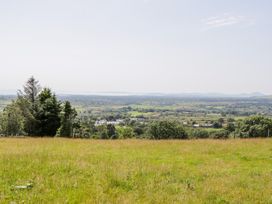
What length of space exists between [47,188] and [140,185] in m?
2.89

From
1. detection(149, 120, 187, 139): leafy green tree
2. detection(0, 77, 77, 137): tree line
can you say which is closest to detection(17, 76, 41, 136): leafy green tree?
detection(0, 77, 77, 137): tree line

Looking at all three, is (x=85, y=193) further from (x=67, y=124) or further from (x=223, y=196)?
(x=67, y=124)

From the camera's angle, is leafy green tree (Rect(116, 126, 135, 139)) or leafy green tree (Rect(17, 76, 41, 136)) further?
leafy green tree (Rect(116, 126, 135, 139))

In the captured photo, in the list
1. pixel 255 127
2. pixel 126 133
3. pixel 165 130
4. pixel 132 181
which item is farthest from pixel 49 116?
pixel 126 133

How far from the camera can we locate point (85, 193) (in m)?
9.20

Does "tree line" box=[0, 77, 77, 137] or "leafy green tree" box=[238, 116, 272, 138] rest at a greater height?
"tree line" box=[0, 77, 77, 137]

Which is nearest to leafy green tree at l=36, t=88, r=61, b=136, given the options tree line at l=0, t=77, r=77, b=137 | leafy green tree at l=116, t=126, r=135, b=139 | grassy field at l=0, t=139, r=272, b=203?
tree line at l=0, t=77, r=77, b=137

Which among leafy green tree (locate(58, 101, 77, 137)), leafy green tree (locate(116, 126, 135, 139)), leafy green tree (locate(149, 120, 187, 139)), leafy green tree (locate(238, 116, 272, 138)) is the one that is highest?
leafy green tree (locate(58, 101, 77, 137))

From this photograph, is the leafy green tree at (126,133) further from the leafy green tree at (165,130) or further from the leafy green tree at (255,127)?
the leafy green tree at (255,127)

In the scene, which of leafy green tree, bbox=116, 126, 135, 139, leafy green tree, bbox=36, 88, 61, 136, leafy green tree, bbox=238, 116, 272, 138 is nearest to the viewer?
leafy green tree, bbox=36, 88, 61, 136

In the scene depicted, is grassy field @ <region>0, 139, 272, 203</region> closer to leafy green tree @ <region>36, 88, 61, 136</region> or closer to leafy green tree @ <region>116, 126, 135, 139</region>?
leafy green tree @ <region>36, 88, 61, 136</region>

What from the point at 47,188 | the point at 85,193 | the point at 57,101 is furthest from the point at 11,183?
the point at 57,101

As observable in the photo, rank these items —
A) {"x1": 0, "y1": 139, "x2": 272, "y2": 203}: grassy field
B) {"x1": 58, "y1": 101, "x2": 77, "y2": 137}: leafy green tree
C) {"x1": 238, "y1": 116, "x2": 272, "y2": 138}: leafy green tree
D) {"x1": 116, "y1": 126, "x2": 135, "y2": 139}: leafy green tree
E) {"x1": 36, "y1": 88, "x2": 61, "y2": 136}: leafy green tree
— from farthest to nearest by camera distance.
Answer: {"x1": 116, "y1": 126, "x2": 135, "y2": 139}: leafy green tree
{"x1": 238, "y1": 116, "x2": 272, "y2": 138}: leafy green tree
{"x1": 58, "y1": 101, "x2": 77, "y2": 137}: leafy green tree
{"x1": 36, "y1": 88, "x2": 61, "y2": 136}: leafy green tree
{"x1": 0, "y1": 139, "x2": 272, "y2": 203}: grassy field

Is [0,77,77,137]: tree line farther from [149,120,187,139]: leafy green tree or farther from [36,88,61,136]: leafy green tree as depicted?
[149,120,187,139]: leafy green tree
